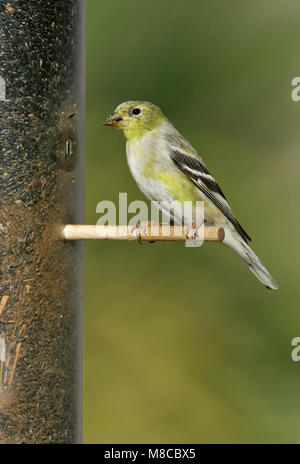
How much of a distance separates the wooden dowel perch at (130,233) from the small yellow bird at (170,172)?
0.68 meters

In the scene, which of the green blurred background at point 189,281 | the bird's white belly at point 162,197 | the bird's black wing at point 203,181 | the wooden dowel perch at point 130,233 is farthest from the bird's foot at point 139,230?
the green blurred background at point 189,281

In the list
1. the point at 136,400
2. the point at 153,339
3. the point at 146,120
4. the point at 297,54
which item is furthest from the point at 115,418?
the point at 297,54

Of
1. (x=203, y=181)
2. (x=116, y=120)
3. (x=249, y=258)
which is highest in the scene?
(x=116, y=120)

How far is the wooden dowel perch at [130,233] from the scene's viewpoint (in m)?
3.21

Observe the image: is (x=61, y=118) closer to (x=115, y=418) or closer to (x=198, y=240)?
(x=198, y=240)

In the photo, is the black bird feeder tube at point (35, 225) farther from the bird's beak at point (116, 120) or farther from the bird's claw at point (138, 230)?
the bird's beak at point (116, 120)

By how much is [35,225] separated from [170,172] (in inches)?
40.6

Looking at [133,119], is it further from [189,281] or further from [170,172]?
[189,281]

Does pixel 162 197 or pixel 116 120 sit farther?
pixel 116 120

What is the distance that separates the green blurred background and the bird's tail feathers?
3.58 ft

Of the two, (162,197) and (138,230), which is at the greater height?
(162,197)

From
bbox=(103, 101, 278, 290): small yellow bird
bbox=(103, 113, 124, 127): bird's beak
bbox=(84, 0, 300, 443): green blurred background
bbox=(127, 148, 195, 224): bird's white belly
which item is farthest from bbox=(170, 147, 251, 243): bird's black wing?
bbox=(84, 0, 300, 443): green blurred background

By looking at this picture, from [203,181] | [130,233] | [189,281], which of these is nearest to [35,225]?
[130,233]

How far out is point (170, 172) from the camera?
399 cm
